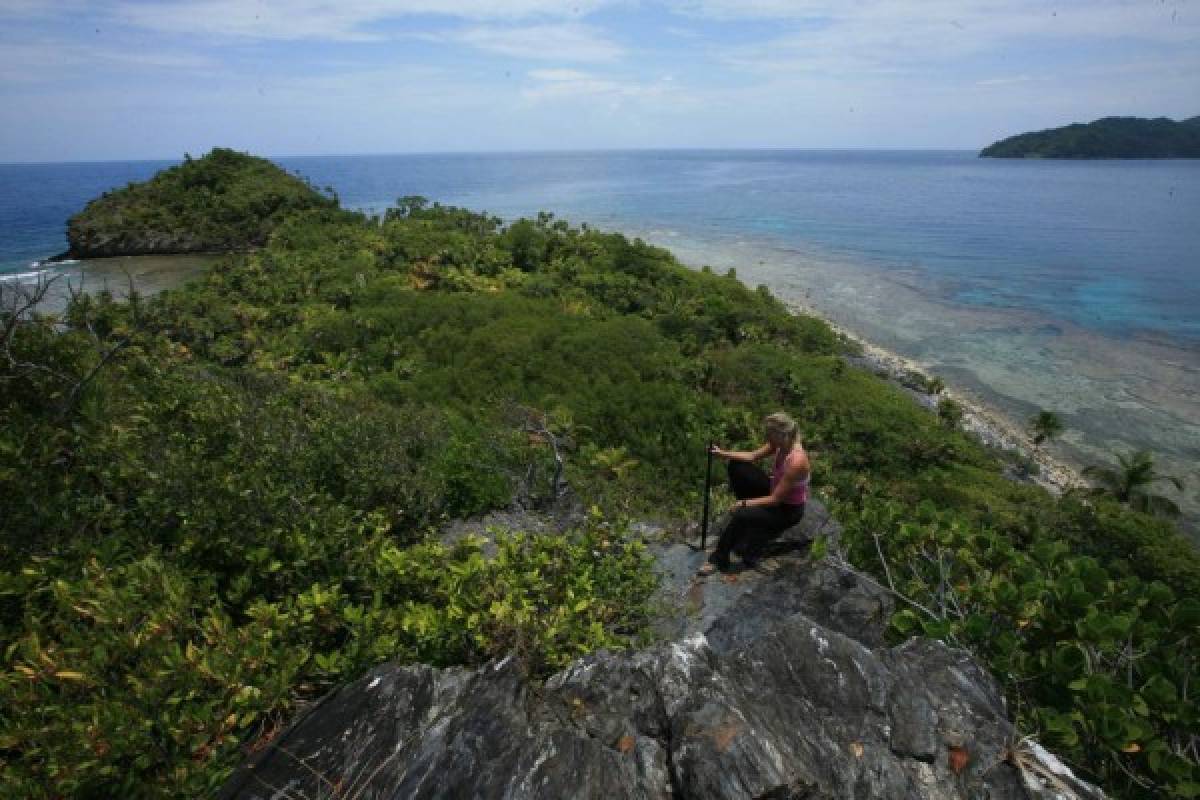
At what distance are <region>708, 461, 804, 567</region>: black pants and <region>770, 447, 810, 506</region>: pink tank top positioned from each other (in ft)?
0.47

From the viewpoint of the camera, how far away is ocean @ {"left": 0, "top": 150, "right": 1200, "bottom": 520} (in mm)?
33094

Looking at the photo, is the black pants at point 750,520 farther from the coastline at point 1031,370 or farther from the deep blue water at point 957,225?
the deep blue water at point 957,225

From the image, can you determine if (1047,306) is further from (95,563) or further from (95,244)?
(95,244)

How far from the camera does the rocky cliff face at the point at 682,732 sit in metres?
3.87

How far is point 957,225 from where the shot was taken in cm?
8569

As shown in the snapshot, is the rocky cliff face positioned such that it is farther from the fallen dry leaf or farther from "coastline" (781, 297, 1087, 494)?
"coastline" (781, 297, 1087, 494)

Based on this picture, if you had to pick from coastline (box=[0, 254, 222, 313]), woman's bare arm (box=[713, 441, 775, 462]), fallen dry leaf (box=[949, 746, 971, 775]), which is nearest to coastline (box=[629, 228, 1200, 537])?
woman's bare arm (box=[713, 441, 775, 462])

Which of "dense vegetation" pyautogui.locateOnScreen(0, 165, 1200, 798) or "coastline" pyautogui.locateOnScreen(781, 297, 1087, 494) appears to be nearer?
"dense vegetation" pyautogui.locateOnScreen(0, 165, 1200, 798)

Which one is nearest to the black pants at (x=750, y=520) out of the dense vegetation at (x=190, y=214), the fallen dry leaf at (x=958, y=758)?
the fallen dry leaf at (x=958, y=758)

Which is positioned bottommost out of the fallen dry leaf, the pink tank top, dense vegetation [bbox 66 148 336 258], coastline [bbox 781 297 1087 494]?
coastline [bbox 781 297 1087 494]

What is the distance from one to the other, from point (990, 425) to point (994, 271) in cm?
3735

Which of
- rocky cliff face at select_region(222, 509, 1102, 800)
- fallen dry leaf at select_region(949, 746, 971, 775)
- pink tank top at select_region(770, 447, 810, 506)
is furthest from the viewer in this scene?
pink tank top at select_region(770, 447, 810, 506)

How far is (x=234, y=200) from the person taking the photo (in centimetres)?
4969

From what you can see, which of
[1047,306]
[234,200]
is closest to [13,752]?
[234,200]
